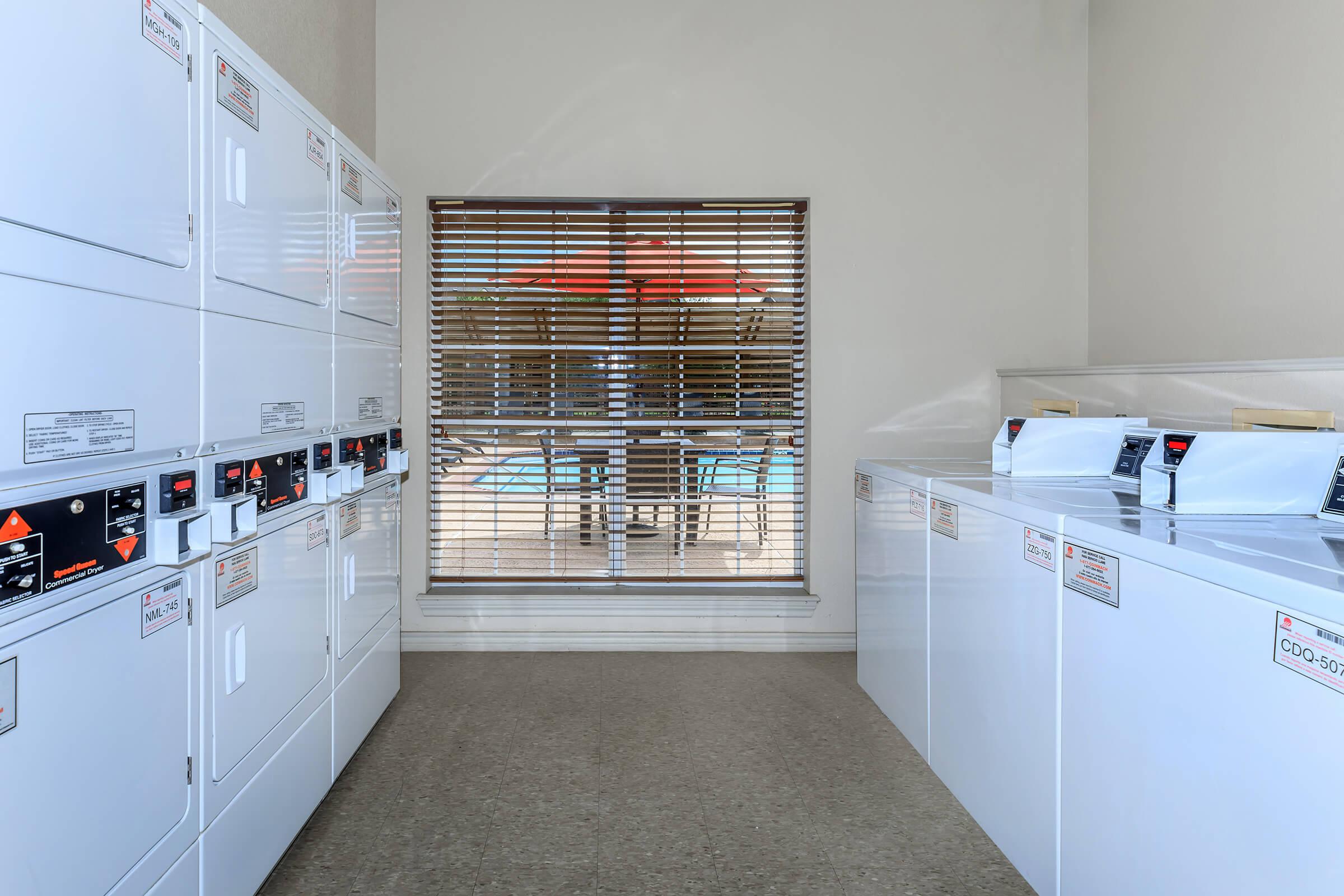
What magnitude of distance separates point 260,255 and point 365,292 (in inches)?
31.5

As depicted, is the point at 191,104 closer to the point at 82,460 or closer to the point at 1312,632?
the point at 82,460

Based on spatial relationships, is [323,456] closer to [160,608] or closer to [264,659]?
[264,659]

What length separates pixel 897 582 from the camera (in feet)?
9.04

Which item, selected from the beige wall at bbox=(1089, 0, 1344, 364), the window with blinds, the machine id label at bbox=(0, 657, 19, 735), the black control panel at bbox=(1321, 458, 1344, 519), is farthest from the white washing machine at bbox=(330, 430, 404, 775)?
the beige wall at bbox=(1089, 0, 1344, 364)

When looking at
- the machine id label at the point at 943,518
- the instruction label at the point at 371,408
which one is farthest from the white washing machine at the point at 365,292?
the machine id label at the point at 943,518

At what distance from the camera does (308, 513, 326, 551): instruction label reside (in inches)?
83.7

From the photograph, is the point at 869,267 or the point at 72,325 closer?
the point at 72,325

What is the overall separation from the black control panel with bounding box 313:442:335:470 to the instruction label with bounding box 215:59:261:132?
2.69ft

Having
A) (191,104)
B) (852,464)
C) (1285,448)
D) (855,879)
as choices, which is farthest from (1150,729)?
(852,464)

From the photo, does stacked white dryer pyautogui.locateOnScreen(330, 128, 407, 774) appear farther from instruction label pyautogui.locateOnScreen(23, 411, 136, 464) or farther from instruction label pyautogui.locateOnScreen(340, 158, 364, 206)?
instruction label pyautogui.locateOnScreen(23, 411, 136, 464)

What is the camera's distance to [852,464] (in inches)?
152

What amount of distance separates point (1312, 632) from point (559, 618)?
10.2ft

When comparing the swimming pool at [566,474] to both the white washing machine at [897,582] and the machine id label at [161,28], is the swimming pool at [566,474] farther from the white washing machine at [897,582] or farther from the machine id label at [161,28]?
the machine id label at [161,28]

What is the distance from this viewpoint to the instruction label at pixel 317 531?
2.12 metres
